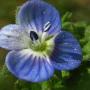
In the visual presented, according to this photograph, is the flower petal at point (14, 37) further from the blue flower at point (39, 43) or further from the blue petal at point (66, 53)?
the blue petal at point (66, 53)

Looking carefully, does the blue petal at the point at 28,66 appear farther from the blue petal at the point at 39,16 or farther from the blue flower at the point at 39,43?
the blue petal at the point at 39,16

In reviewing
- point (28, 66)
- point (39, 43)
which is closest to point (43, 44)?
point (39, 43)

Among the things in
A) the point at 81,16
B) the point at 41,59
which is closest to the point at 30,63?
the point at 41,59

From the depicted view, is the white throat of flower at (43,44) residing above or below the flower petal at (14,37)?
below

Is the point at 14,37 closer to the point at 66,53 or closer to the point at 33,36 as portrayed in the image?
the point at 33,36

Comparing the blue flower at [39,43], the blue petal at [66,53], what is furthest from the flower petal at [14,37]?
the blue petal at [66,53]

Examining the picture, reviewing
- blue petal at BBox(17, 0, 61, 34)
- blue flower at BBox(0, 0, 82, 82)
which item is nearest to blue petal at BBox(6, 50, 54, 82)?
blue flower at BBox(0, 0, 82, 82)

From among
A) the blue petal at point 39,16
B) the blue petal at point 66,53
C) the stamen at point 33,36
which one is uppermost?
the blue petal at point 39,16

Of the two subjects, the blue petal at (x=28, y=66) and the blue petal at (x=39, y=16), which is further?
the blue petal at (x=39, y=16)
